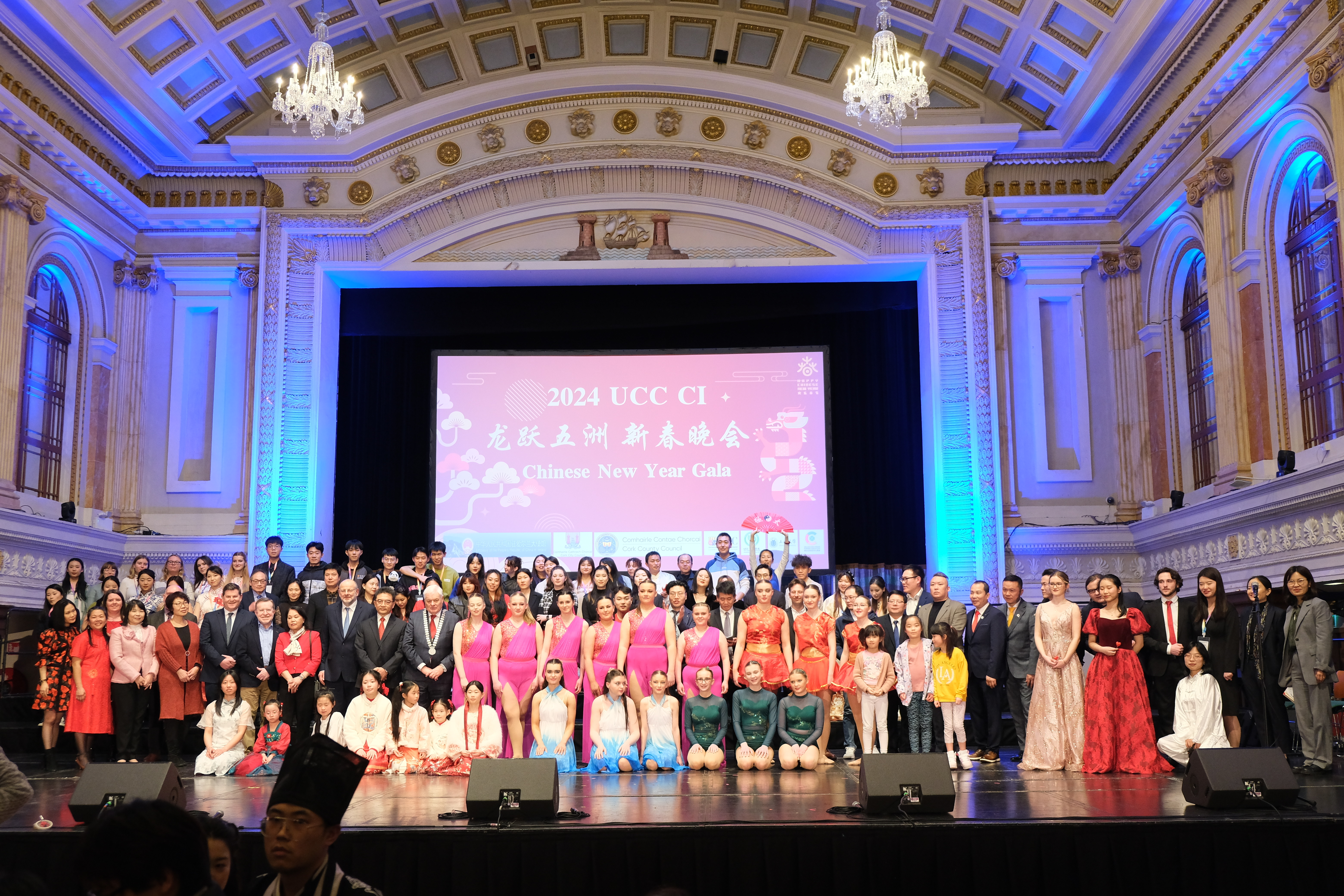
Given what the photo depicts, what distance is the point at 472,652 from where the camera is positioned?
26.8ft

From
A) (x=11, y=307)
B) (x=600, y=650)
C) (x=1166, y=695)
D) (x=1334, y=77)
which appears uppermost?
(x=1334, y=77)

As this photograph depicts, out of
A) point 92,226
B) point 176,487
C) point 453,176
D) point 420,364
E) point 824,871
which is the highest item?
point 453,176

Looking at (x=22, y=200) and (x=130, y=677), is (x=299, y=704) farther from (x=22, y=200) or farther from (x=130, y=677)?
(x=22, y=200)

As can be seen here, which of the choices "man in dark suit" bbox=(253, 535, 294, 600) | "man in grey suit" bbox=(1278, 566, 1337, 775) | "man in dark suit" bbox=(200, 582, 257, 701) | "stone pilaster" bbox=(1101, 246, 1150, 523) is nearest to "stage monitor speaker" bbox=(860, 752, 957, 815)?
"man in grey suit" bbox=(1278, 566, 1337, 775)

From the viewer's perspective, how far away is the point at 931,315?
12414 mm

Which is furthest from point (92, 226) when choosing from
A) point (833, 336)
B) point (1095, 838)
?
point (1095, 838)

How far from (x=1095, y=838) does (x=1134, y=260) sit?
29.3 feet

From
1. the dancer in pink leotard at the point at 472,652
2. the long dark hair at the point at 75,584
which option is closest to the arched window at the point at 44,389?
the long dark hair at the point at 75,584

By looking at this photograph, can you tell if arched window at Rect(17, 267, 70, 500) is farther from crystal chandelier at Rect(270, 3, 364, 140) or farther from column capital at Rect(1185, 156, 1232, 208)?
column capital at Rect(1185, 156, 1232, 208)

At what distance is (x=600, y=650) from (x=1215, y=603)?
4285 millimetres

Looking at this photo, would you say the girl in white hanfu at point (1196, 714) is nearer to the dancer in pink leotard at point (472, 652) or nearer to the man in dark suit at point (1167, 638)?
the man in dark suit at point (1167, 638)

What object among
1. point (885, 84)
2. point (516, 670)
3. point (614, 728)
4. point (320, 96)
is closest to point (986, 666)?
point (614, 728)

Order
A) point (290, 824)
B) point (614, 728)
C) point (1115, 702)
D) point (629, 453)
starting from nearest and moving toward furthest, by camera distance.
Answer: point (290, 824) → point (1115, 702) → point (614, 728) → point (629, 453)

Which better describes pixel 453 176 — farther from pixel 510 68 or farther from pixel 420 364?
pixel 420 364
